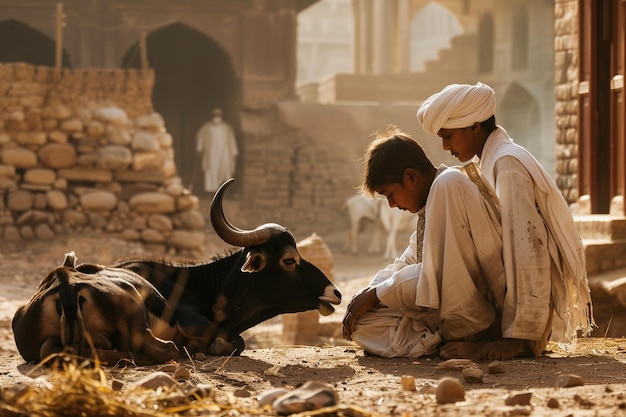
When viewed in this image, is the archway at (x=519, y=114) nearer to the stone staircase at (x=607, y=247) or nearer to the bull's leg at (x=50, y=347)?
the stone staircase at (x=607, y=247)

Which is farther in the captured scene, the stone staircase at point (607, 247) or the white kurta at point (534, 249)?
the stone staircase at point (607, 247)

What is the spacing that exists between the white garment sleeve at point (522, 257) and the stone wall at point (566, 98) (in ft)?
23.7

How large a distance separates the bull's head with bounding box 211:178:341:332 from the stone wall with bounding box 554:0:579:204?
6997 mm

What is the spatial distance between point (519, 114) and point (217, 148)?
1023cm

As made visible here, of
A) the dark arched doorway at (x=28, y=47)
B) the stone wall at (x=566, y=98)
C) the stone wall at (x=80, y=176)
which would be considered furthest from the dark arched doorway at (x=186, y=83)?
the stone wall at (x=566, y=98)

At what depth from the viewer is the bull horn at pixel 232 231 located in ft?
20.2

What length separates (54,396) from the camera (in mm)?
3662

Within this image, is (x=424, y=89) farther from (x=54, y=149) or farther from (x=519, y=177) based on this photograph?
(x=519, y=177)

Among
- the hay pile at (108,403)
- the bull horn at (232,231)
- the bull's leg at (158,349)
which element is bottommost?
the bull's leg at (158,349)

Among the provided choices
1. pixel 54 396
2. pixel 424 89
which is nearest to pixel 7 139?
pixel 54 396

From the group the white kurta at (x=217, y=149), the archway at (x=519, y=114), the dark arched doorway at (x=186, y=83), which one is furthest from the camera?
the archway at (x=519, y=114)

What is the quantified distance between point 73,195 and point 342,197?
910cm

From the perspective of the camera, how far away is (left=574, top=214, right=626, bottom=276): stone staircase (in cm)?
901

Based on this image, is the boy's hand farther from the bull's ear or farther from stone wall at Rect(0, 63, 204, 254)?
stone wall at Rect(0, 63, 204, 254)
